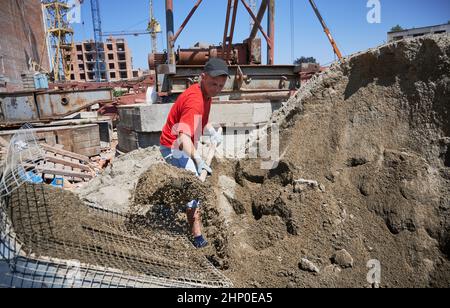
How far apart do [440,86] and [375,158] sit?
32.5 inches

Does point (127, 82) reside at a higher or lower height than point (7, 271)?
higher

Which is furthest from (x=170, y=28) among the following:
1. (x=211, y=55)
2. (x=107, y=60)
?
(x=107, y=60)

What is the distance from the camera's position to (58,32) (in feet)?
107

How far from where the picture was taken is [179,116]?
2896 millimetres

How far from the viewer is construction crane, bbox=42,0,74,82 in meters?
32.1

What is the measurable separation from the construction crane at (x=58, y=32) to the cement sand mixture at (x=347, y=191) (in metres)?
34.4

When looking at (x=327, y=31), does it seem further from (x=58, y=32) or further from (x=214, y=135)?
(x=58, y=32)

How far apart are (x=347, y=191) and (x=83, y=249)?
2.43m

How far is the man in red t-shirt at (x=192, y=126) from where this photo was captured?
2.69m

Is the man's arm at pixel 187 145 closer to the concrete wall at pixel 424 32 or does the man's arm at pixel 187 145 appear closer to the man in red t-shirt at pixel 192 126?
the man in red t-shirt at pixel 192 126

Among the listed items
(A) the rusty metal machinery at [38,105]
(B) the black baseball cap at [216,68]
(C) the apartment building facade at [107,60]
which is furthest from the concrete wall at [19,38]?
(B) the black baseball cap at [216,68]
